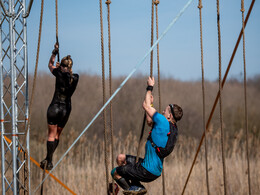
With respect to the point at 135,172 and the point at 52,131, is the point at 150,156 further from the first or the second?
the point at 52,131

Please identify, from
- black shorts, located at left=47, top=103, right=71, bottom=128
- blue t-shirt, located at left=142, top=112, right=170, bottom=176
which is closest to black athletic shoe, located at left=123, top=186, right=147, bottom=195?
blue t-shirt, located at left=142, top=112, right=170, bottom=176

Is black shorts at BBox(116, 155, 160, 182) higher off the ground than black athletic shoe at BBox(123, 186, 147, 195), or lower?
higher

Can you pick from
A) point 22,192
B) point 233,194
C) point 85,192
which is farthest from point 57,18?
point 233,194

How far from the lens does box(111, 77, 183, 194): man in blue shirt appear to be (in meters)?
4.21

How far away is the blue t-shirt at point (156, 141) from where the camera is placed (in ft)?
13.7

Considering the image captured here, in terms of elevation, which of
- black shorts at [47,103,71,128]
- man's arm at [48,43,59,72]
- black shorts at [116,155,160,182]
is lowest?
black shorts at [116,155,160,182]

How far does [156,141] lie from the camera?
168 inches

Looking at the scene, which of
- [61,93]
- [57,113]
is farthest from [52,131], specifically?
[61,93]

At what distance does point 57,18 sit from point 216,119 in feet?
34.8

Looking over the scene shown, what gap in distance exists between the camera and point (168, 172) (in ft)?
30.8

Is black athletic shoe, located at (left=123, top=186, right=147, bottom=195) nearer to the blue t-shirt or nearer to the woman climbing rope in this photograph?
the blue t-shirt

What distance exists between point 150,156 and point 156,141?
0.17 m

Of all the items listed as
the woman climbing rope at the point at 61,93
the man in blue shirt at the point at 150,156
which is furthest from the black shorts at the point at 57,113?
the man in blue shirt at the point at 150,156

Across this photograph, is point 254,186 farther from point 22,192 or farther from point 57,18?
point 57,18
